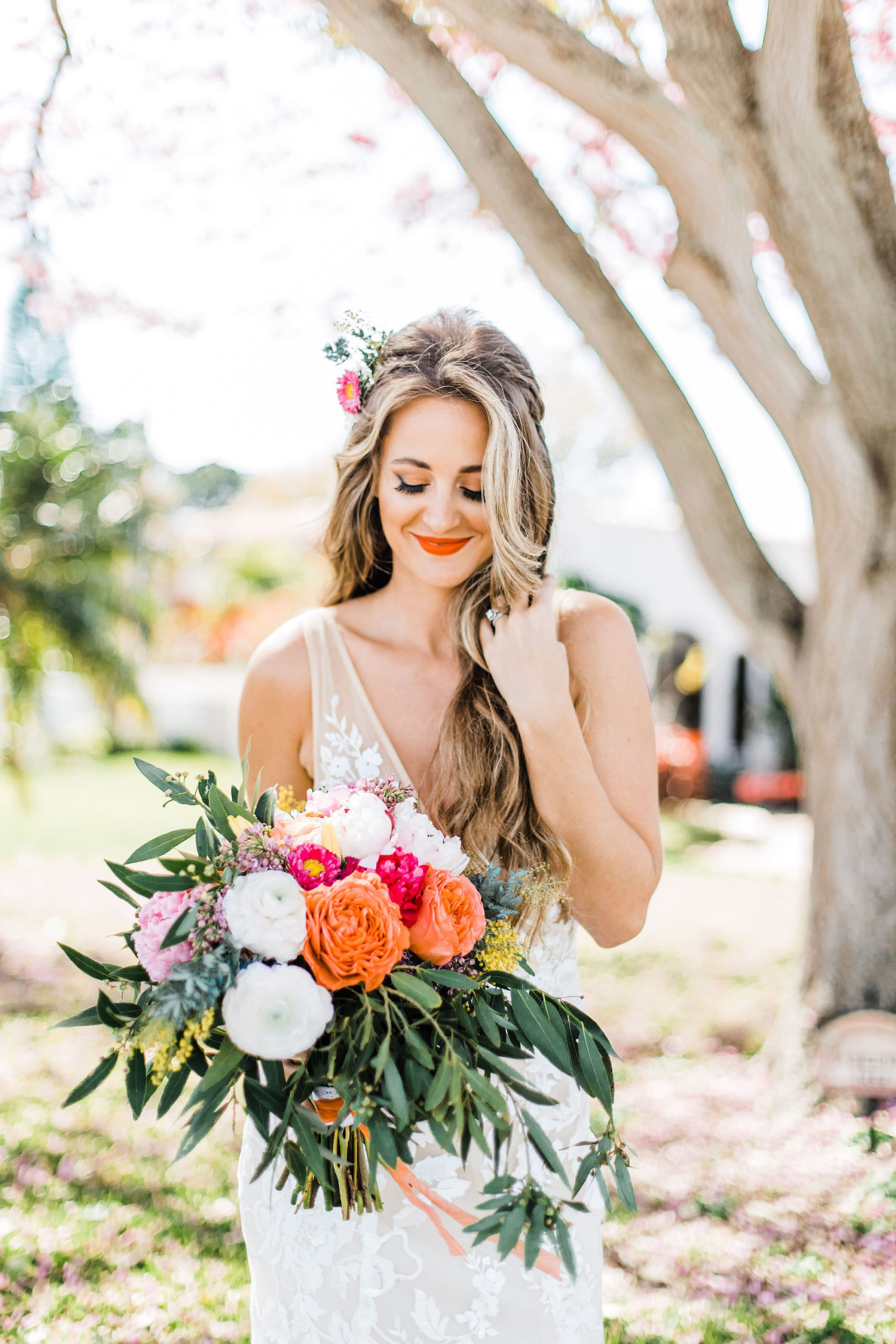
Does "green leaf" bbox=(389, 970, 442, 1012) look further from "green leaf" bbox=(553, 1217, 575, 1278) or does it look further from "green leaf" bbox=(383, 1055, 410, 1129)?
"green leaf" bbox=(553, 1217, 575, 1278)

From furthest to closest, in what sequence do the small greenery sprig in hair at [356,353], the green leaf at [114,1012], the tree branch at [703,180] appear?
1. the tree branch at [703,180]
2. the small greenery sprig in hair at [356,353]
3. the green leaf at [114,1012]

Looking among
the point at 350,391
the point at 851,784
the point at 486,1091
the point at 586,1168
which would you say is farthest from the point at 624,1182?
the point at 851,784

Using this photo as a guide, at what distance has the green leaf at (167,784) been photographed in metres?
1.53

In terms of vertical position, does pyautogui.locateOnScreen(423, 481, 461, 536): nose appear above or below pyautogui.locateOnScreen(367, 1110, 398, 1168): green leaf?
above

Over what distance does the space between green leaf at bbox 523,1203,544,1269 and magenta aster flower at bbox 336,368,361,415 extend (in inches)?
66.0

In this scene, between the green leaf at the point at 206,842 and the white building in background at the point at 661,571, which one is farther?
the white building in background at the point at 661,571

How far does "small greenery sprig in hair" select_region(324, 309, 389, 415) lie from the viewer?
2398 mm

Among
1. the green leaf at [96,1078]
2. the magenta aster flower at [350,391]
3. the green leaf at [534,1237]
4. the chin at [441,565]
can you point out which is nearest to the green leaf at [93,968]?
the green leaf at [96,1078]

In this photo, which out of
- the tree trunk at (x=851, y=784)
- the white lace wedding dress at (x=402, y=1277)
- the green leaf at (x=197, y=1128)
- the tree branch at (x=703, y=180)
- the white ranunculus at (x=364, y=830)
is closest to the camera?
the green leaf at (x=197, y=1128)

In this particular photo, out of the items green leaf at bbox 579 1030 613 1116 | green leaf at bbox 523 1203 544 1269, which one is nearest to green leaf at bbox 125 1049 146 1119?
green leaf at bbox 523 1203 544 1269

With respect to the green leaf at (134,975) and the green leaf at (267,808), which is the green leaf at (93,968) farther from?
the green leaf at (267,808)

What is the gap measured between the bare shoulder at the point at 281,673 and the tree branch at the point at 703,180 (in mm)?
2118

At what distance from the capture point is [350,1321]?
1.93 meters

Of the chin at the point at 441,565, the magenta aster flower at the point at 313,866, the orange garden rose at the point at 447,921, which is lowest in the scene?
the orange garden rose at the point at 447,921
